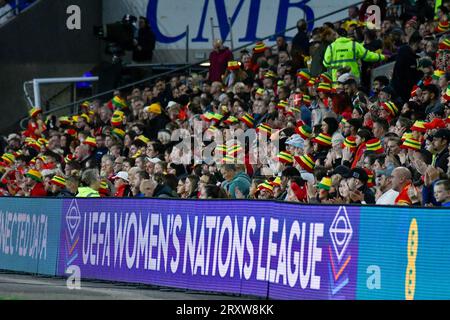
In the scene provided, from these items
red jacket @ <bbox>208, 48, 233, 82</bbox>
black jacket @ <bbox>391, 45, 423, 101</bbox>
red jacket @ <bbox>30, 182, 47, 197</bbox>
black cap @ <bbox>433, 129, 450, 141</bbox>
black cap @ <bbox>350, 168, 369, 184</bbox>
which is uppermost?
red jacket @ <bbox>208, 48, 233, 82</bbox>

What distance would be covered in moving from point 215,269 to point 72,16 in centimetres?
2018

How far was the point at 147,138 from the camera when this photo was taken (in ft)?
75.9

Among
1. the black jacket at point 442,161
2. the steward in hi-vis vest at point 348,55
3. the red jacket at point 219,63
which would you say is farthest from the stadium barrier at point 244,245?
the red jacket at point 219,63

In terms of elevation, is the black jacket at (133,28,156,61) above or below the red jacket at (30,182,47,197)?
above

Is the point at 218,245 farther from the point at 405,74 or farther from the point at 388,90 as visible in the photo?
the point at 405,74

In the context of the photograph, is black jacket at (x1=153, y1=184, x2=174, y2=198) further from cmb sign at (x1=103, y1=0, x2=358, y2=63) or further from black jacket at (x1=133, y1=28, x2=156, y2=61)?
black jacket at (x1=133, y1=28, x2=156, y2=61)

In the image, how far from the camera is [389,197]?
13891 millimetres

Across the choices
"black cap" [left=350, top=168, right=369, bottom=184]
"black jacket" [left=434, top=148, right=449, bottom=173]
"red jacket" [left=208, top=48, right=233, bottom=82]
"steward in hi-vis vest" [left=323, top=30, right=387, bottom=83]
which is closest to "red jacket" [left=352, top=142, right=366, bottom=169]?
"black jacket" [left=434, top=148, right=449, bottom=173]

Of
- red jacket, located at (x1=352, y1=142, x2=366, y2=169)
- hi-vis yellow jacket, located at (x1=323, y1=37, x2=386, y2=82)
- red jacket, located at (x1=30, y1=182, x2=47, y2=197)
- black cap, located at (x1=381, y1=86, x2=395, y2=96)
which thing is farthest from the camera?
red jacket, located at (x1=30, y1=182, x2=47, y2=197)

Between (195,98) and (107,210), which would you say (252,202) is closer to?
(107,210)

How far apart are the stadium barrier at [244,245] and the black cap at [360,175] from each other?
1267 millimetres

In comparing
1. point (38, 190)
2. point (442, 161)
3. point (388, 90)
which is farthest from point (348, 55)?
point (442, 161)

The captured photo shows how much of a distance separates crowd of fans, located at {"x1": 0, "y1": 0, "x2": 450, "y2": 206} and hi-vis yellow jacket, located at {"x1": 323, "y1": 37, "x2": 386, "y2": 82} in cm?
2

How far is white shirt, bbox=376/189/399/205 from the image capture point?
13820 mm
